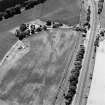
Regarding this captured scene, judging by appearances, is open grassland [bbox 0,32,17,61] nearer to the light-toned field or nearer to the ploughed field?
the ploughed field

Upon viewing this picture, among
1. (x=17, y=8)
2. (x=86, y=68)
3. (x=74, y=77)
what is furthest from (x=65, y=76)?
(x=17, y=8)

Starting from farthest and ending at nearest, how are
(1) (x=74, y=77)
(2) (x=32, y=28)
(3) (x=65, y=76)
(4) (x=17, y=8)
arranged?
(4) (x=17, y=8) → (2) (x=32, y=28) → (3) (x=65, y=76) → (1) (x=74, y=77)

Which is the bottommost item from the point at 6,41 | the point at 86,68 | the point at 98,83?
the point at 98,83

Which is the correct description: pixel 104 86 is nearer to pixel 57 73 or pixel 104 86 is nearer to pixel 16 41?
pixel 57 73

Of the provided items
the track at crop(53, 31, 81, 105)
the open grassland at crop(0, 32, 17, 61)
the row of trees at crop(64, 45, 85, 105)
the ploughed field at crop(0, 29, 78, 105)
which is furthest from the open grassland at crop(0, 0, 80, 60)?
the row of trees at crop(64, 45, 85, 105)

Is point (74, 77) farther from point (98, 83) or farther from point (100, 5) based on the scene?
point (100, 5)

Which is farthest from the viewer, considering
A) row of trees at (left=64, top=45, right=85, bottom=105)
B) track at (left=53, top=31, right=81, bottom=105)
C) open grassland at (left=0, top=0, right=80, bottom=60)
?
open grassland at (left=0, top=0, right=80, bottom=60)
